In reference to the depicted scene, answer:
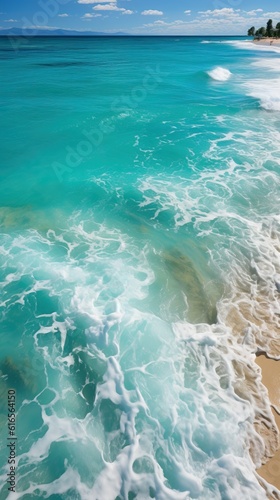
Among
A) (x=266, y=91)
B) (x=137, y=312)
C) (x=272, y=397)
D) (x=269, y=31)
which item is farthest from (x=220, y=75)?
(x=269, y=31)

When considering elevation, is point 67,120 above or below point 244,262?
above

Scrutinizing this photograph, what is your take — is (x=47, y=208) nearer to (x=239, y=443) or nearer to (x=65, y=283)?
(x=65, y=283)

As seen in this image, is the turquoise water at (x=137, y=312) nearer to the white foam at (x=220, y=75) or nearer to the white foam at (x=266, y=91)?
the white foam at (x=266, y=91)

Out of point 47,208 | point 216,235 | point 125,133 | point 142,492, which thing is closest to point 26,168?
point 47,208

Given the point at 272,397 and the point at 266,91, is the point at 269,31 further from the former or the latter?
the point at 272,397

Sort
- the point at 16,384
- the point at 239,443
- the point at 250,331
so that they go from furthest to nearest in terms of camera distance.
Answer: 1. the point at 250,331
2. the point at 16,384
3. the point at 239,443

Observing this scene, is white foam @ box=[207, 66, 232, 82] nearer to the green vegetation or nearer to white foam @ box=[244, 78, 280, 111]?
white foam @ box=[244, 78, 280, 111]
